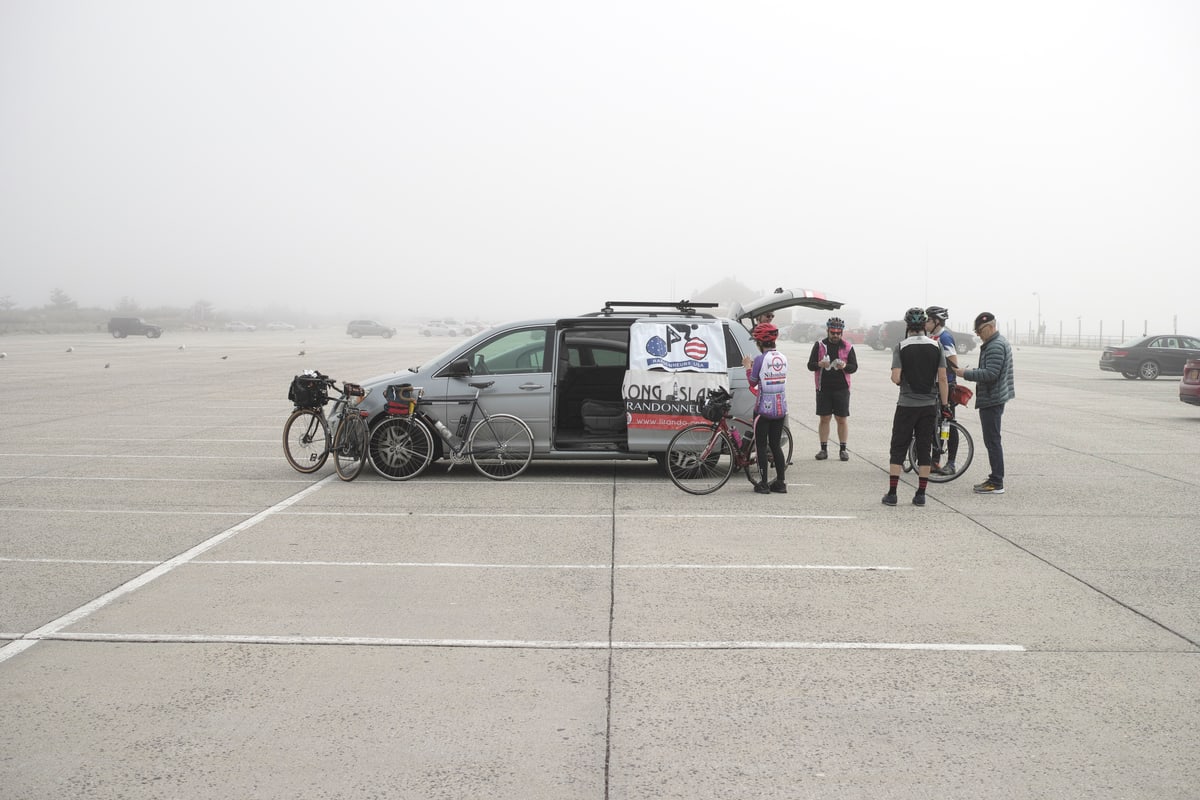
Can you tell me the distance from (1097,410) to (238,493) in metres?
16.5

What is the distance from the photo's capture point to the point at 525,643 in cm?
559

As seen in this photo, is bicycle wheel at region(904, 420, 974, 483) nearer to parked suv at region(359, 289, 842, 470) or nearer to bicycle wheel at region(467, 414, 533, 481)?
parked suv at region(359, 289, 842, 470)

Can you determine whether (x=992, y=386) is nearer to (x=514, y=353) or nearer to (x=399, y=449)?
(x=514, y=353)

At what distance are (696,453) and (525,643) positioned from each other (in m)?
5.44

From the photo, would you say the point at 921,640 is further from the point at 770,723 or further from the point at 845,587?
the point at 770,723

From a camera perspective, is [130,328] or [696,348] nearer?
[696,348]

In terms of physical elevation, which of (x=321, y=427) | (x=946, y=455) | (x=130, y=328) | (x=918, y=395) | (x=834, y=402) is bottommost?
(x=946, y=455)

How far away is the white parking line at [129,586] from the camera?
18.1ft

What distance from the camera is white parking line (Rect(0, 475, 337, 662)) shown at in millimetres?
5531

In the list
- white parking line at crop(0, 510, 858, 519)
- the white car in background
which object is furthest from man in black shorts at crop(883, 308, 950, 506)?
the white car in background

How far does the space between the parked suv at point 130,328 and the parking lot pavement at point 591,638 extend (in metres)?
67.4

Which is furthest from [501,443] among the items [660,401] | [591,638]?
[591,638]

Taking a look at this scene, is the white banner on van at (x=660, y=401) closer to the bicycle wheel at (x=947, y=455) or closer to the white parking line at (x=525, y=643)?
the bicycle wheel at (x=947, y=455)

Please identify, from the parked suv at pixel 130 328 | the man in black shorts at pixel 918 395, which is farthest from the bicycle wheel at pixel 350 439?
the parked suv at pixel 130 328
